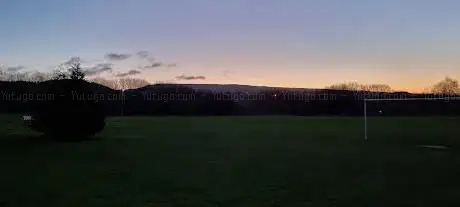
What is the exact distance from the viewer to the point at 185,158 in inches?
644

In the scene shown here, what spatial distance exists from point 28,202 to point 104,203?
128 centimetres

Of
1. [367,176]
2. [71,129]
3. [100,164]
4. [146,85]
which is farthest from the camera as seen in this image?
[146,85]

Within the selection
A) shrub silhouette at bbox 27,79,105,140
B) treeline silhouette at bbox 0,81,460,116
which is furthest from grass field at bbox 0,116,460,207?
treeline silhouette at bbox 0,81,460,116

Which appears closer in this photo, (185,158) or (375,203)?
(375,203)

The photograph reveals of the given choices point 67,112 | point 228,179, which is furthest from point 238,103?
point 228,179

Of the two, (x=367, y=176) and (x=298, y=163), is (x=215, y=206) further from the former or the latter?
(x=298, y=163)

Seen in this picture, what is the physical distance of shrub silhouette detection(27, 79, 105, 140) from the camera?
2595cm

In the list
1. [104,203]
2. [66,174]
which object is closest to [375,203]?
[104,203]

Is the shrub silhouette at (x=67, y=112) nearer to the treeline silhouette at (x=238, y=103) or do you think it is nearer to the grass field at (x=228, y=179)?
the grass field at (x=228, y=179)

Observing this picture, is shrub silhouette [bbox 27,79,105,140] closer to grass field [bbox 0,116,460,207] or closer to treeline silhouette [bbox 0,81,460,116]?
grass field [bbox 0,116,460,207]

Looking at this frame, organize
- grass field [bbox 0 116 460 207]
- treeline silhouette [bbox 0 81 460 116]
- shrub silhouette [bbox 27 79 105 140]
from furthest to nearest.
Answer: treeline silhouette [bbox 0 81 460 116], shrub silhouette [bbox 27 79 105 140], grass field [bbox 0 116 460 207]

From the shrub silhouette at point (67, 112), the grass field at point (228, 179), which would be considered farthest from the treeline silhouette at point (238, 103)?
the grass field at point (228, 179)

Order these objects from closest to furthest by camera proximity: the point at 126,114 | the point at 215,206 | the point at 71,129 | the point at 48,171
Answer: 1. the point at 215,206
2. the point at 48,171
3. the point at 71,129
4. the point at 126,114

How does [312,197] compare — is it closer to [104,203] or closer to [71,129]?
[104,203]
